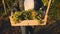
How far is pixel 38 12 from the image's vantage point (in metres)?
2.31

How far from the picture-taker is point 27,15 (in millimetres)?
2295

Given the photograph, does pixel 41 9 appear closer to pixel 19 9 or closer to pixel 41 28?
pixel 19 9

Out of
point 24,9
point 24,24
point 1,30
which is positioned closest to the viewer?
point 24,24

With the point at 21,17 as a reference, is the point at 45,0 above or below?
above

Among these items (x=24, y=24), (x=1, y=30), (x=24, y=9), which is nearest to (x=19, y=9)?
(x=24, y=9)

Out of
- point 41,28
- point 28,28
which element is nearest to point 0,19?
point 41,28

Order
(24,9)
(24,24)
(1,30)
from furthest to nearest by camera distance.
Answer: (1,30), (24,9), (24,24)

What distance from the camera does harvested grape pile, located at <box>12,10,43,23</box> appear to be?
89.5 inches

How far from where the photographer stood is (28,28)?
7.93ft

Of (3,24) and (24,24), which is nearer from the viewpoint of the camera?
(24,24)

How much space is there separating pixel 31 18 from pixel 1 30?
1681 mm

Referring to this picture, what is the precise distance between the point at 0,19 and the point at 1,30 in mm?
264

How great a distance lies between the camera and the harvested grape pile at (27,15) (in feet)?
7.46

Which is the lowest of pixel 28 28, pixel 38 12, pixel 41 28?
pixel 41 28
